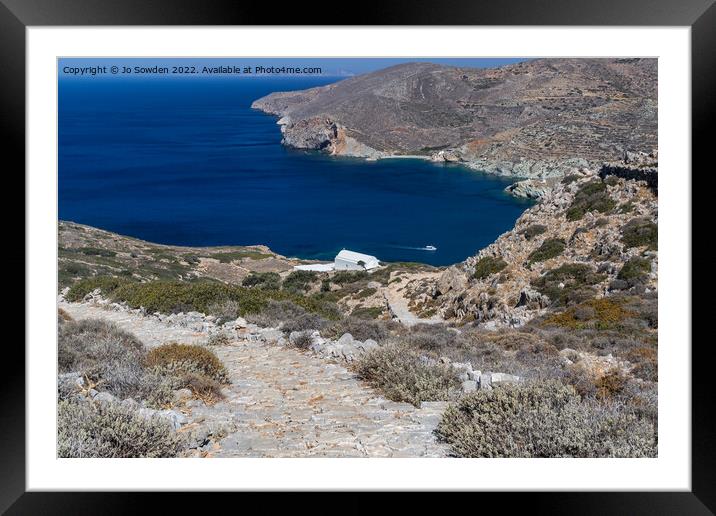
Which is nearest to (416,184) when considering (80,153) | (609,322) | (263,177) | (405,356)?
(263,177)

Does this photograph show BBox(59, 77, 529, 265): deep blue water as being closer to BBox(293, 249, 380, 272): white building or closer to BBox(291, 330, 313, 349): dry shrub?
BBox(293, 249, 380, 272): white building

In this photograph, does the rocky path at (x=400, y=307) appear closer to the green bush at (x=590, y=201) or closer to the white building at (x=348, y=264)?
the green bush at (x=590, y=201)

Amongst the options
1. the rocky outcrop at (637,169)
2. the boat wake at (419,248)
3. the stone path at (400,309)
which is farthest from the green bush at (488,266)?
the boat wake at (419,248)

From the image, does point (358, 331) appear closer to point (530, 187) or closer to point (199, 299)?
point (199, 299)

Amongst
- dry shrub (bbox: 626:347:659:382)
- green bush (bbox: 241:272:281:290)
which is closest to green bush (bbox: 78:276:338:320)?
dry shrub (bbox: 626:347:659:382)
